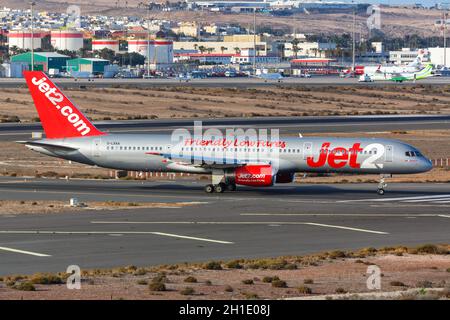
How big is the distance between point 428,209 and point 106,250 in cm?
2523

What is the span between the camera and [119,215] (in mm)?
63375

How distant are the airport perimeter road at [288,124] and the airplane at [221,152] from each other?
3227 cm

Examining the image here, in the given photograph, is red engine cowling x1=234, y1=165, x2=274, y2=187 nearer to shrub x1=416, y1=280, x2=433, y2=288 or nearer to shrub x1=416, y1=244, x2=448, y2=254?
shrub x1=416, y1=244, x2=448, y2=254

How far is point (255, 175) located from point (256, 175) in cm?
7

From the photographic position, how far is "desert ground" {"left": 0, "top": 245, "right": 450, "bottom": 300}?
37.9 metres

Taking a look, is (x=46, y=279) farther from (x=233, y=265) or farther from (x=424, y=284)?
(x=424, y=284)

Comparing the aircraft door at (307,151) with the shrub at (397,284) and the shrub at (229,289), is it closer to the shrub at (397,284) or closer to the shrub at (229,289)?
the shrub at (397,284)

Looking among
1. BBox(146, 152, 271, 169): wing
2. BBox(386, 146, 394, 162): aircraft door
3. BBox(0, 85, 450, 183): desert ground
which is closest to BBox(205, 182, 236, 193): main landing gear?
BBox(146, 152, 271, 169): wing

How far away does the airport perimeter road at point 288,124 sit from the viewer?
12075cm

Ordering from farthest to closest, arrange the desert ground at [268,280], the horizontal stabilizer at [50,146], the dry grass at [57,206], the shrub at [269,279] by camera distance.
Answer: the horizontal stabilizer at [50,146] < the dry grass at [57,206] < the shrub at [269,279] < the desert ground at [268,280]

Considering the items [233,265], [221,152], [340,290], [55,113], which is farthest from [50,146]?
[340,290]

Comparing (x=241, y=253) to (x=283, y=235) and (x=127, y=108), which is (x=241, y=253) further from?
(x=127, y=108)

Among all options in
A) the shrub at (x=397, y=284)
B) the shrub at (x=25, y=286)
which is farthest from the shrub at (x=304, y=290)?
the shrub at (x=25, y=286)
